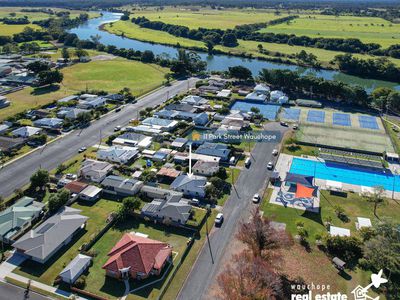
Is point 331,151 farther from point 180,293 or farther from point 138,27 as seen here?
point 138,27

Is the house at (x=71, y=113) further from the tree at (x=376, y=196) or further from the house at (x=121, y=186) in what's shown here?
the tree at (x=376, y=196)

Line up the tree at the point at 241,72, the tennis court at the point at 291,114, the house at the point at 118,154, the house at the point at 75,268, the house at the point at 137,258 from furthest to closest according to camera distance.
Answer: the tree at the point at 241,72 → the tennis court at the point at 291,114 → the house at the point at 118,154 → the house at the point at 137,258 → the house at the point at 75,268

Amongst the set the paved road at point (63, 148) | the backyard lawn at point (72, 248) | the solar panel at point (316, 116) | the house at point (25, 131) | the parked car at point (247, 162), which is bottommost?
the backyard lawn at point (72, 248)

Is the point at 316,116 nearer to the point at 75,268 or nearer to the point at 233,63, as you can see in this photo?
the point at 75,268

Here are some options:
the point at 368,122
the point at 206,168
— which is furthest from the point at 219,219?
the point at 368,122

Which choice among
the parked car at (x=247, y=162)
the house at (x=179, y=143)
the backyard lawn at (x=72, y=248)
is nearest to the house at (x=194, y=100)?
the house at (x=179, y=143)

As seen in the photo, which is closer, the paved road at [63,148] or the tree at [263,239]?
the tree at [263,239]

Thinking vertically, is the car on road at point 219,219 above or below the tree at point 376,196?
below
